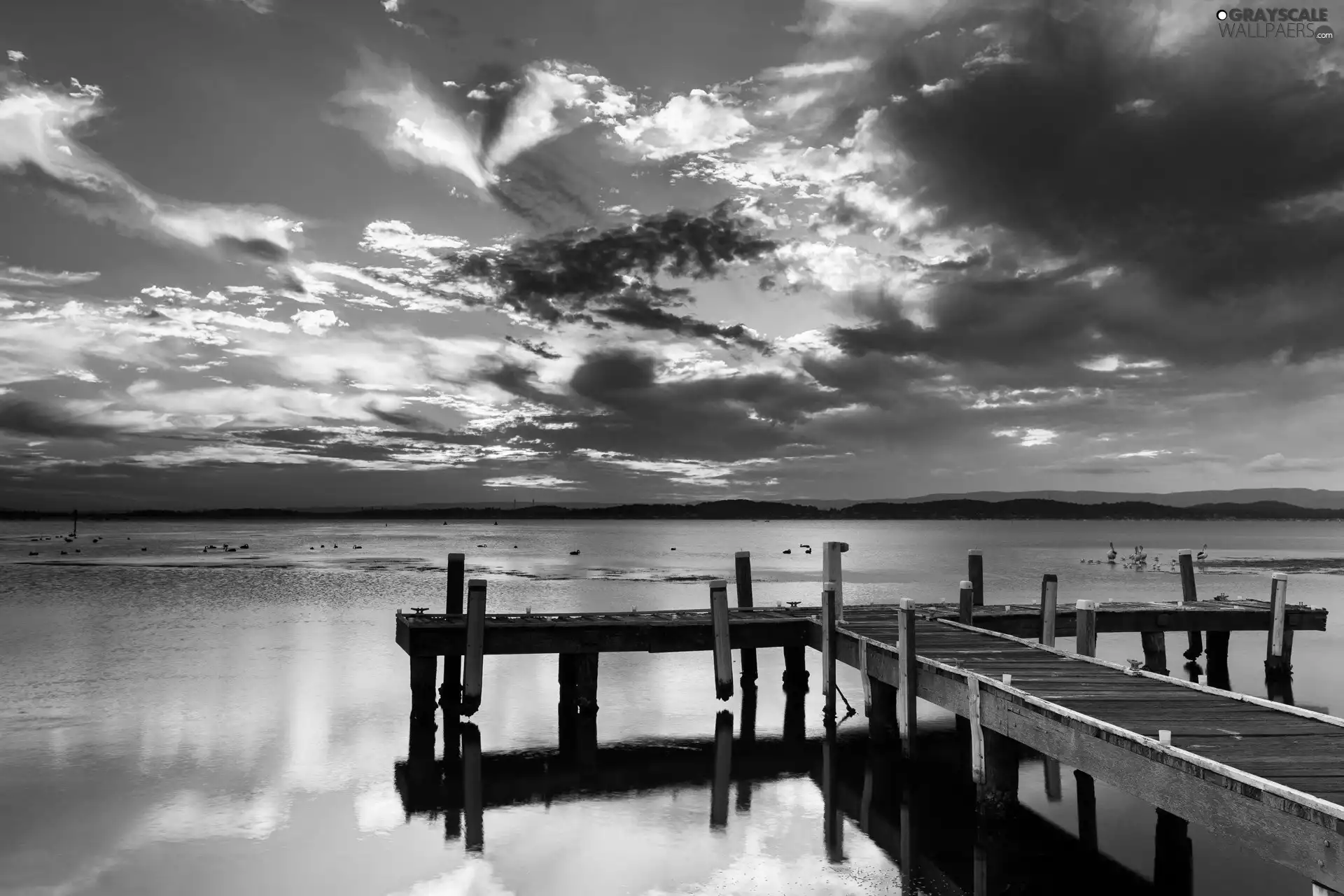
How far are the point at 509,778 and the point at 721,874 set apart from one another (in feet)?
17.6

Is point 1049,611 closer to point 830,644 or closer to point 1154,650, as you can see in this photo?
point 830,644

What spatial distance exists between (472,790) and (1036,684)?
28.6 ft

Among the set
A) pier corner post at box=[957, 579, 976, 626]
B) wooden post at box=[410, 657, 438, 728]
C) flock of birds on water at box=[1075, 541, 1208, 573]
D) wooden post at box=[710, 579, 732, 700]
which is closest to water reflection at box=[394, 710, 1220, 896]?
wooden post at box=[410, 657, 438, 728]

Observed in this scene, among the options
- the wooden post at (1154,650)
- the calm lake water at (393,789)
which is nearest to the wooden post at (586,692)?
the calm lake water at (393,789)

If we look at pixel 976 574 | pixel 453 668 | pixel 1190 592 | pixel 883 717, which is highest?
pixel 976 574

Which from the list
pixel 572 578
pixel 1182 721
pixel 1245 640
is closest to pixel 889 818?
pixel 1182 721

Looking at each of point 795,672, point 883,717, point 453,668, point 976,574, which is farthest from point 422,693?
point 976,574

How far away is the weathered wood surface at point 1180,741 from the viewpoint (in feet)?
25.1

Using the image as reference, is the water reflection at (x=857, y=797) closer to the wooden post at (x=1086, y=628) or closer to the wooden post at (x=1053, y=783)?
the wooden post at (x=1053, y=783)

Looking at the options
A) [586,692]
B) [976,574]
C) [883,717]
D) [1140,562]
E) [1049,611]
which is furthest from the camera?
[1140,562]

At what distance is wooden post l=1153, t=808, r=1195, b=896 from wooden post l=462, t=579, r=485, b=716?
11.5m

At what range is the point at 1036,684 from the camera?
12680 mm

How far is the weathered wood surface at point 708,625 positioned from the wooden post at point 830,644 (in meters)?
1.29

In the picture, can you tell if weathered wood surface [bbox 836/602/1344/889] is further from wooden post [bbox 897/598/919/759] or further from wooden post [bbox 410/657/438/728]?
wooden post [bbox 410/657/438/728]
